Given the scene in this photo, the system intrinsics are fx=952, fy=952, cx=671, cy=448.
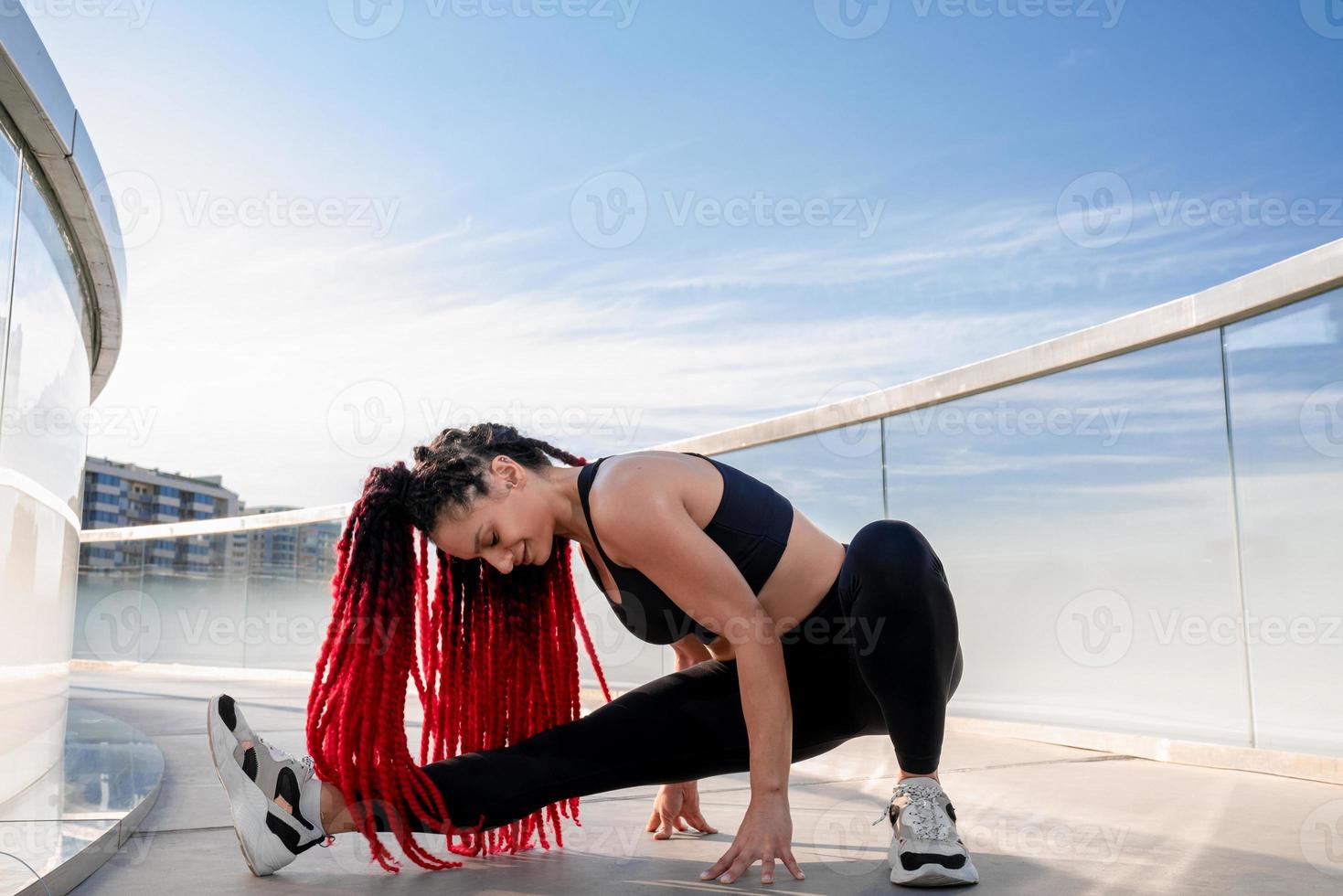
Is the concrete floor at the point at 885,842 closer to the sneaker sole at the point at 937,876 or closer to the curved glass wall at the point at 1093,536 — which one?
the sneaker sole at the point at 937,876

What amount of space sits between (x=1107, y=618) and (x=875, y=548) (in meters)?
2.05

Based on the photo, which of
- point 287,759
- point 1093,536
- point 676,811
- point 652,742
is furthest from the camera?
point 1093,536

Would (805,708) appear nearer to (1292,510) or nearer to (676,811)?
(676,811)

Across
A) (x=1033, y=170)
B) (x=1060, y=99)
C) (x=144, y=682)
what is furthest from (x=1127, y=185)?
(x=1033, y=170)

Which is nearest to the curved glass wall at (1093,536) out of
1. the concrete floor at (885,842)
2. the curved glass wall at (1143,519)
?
the curved glass wall at (1143,519)

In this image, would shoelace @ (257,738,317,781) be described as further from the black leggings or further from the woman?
the black leggings

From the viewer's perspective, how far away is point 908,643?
1.62 m

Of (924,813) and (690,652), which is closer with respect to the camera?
(924,813)

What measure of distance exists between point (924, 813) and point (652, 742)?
1.58ft

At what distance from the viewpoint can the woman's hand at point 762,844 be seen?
153 cm

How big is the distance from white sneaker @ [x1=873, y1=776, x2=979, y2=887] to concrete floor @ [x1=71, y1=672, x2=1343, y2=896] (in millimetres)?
39

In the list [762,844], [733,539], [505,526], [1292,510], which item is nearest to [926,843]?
[762,844]

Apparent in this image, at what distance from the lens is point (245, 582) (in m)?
8.56

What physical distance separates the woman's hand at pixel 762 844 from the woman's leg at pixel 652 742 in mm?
180
